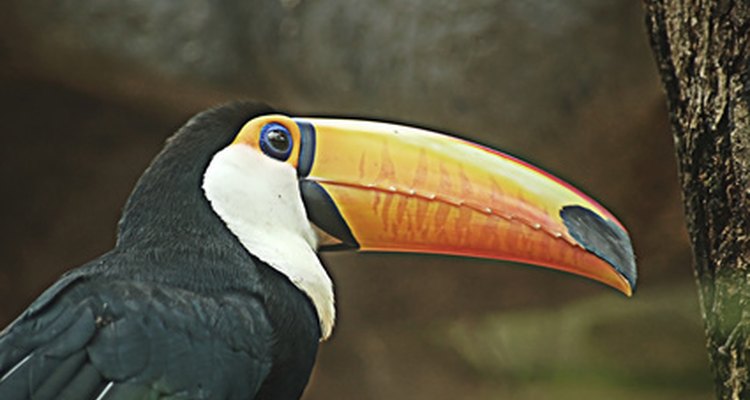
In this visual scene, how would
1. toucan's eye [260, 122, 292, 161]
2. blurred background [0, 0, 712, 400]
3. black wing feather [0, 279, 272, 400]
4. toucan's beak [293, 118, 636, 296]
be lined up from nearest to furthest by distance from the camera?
black wing feather [0, 279, 272, 400] → toucan's beak [293, 118, 636, 296] → toucan's eye [260, 122, 292, 161] → blurred background [0, 0, 712, 400]

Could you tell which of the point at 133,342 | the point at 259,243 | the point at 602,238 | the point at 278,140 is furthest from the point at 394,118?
the point at 133,342

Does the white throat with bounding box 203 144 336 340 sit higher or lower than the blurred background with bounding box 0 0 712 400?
lower

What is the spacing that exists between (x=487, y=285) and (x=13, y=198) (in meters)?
2.11

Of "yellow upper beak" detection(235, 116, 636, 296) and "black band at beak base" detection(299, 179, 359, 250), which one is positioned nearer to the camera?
"yellow upper beak" detection(235, 116, 636, 296)

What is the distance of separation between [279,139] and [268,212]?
0.60 ft

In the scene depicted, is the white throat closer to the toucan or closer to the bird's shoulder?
the toucan

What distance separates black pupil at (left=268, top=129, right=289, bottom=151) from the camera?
286cm

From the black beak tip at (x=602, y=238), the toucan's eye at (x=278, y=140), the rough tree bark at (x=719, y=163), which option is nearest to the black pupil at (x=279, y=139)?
the toucan's eye at (x=278, y=140)

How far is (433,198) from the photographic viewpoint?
9.27 feet

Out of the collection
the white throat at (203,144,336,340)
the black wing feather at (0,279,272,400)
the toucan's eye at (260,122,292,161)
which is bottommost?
the black wing feather at (0,279,272,400)

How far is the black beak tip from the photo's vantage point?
8.55 feet

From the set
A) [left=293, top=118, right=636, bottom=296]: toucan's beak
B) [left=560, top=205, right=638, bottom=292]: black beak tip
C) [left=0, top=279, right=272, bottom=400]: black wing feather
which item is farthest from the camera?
[left=293, top=118, right=636, bottom=296]: toucan's beak

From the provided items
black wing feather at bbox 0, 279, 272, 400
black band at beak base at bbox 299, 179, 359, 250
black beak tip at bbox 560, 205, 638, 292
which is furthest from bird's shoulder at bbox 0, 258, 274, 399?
black beak tip at bbox 560, 205, 638, 292

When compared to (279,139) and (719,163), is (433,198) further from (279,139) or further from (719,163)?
(719,163)
